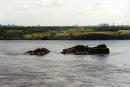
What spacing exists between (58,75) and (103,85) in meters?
13.3

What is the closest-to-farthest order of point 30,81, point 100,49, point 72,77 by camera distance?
point 30,81 < point 72,77 < point 100,49

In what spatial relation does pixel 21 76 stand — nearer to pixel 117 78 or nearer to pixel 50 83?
pixel 50 83

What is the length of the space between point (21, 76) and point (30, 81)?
20.1 ft

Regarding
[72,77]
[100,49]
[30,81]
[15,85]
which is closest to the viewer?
[15,85]

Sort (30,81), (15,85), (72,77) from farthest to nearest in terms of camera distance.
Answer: (72,77) → (30,81) → (15,85)

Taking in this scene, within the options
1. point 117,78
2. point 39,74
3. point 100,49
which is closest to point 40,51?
point 100,49

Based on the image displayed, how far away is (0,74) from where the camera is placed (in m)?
69.4

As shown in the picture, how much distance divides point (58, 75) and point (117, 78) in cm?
1084

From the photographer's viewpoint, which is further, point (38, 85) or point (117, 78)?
point (117, 78)

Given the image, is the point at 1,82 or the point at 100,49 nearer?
the point at 1,82

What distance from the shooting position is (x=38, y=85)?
186ft

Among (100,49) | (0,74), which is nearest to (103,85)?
(0,74)

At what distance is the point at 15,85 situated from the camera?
5631 cm

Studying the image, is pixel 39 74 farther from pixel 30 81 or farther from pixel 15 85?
pixel 15 85
